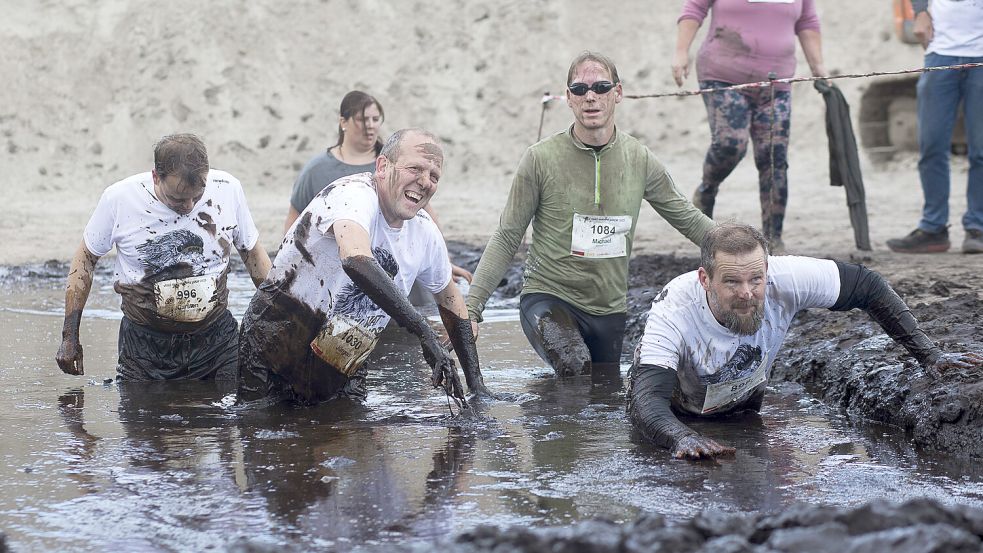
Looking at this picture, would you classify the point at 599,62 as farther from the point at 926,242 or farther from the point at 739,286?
the point at 926,242

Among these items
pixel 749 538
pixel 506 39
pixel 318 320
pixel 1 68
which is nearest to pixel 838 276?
pixel 749 538

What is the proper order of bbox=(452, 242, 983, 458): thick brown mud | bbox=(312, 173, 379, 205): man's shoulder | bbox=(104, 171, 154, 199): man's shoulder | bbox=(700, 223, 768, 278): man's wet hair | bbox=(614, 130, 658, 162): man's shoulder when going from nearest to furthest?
bbox=(700, 223, 768, 278): man's wet hair, bbox=(452, 242, 983, 458): thick brown mud, bbox=(312, 173, 379, 205): man's shoulder, bbox=(104, 171, 154, 199): man's shoulder, bbox=(614, 130, 658, 162): man's shoulder

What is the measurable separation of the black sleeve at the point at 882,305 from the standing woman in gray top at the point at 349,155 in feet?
10.3

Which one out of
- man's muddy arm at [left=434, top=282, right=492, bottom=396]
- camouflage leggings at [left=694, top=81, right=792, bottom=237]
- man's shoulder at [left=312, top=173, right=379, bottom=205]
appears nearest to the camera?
man's shoulder at [left=312, top=173, right=379, bottom=205]

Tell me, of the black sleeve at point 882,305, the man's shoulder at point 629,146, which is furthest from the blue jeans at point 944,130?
the black sleeve at point 882,305

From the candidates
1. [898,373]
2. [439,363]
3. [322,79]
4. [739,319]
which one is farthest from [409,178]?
[322,79]

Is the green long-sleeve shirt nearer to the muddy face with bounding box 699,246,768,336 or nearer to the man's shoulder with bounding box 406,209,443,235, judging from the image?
the man's shoulder with bounding box 406,209,443,235

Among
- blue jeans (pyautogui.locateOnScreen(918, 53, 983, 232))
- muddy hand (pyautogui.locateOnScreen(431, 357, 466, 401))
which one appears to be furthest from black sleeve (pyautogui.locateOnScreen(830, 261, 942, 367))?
blue jeans (pyautogui.locateOnScreen(918, 53, 983, 232))

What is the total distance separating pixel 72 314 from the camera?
5.71 m

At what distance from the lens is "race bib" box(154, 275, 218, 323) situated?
5.84 meters

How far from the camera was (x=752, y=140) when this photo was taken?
28.0 ft

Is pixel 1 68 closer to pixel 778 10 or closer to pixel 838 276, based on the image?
pixel 778 10

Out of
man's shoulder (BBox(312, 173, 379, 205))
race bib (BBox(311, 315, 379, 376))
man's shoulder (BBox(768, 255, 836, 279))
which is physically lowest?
race bib (BBox(311, 315, 379, 376))

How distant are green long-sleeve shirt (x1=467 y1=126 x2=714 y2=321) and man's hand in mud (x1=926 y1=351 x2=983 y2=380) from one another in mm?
1460
